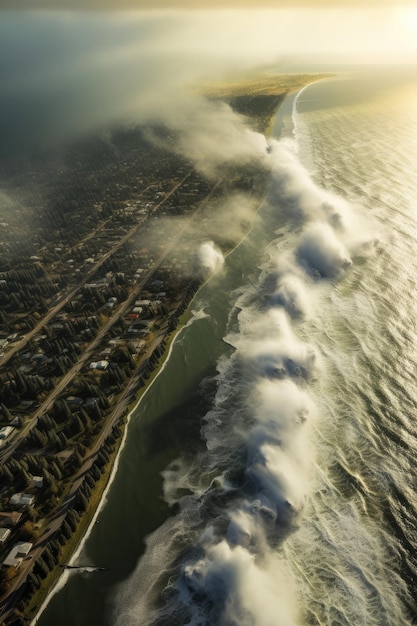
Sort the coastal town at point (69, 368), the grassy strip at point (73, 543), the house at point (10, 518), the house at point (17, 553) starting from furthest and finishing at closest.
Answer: the house at point (10, 518)
the coastal town at point (69, 368)
the house at point (17, 553)
the grassy strip at point (73, 543)

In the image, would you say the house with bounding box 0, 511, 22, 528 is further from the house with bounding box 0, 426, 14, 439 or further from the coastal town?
the house with bounding box 0, 426, 14, 439

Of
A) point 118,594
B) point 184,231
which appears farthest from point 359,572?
point 184,231

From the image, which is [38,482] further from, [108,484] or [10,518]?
[108,484]

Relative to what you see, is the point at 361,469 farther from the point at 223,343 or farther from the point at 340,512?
the point at 223,343

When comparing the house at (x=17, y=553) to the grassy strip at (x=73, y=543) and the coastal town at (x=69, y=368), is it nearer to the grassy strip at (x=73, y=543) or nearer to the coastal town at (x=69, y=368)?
the coastal town at (x=69, y=368)

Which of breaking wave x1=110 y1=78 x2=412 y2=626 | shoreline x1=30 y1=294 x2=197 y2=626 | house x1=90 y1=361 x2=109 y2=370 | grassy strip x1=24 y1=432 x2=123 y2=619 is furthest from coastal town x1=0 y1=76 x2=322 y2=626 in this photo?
breaking wave x1=110 y1=78 x2=412 y2=626

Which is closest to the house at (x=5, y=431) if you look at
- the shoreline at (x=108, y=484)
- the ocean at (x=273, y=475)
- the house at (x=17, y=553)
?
the shoreline at (x=108, y=484)

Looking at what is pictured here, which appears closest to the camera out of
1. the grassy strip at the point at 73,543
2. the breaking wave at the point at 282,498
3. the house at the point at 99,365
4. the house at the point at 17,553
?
the breaking wave at the point at 282,498
